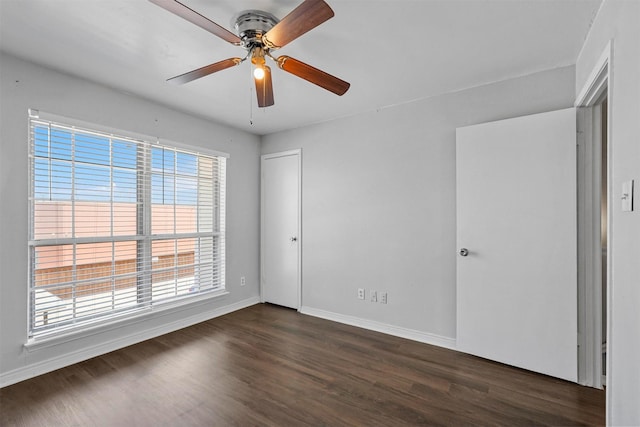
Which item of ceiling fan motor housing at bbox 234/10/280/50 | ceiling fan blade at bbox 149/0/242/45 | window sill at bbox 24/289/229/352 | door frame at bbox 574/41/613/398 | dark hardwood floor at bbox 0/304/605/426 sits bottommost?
dark hardwood floor at bbox 0/304/605/426

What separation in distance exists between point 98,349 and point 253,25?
3.02 m

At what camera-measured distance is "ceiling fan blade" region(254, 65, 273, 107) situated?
1816 mm

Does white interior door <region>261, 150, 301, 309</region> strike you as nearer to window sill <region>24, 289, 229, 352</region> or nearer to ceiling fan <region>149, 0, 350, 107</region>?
window sill <region>24, 289, 229, 352</region>

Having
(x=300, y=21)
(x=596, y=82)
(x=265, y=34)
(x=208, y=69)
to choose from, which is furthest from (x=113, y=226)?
(x=596, y=82)

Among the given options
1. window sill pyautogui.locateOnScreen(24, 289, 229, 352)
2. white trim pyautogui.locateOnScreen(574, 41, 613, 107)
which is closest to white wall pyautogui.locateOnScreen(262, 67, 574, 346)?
white trim pyautogui.locateOnScreen(574, 41, 613, 107)

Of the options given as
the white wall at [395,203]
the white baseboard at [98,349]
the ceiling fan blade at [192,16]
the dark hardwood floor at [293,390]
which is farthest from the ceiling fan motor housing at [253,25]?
the white baseboard at [98,349]

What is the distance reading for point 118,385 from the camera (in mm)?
2166

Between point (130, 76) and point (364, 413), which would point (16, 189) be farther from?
point (364, 413)

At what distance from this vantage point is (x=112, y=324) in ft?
8.93

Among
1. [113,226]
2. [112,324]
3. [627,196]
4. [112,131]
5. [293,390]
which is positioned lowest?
[293,390]

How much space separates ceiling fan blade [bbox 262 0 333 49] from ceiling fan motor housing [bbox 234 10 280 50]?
0.13 metres

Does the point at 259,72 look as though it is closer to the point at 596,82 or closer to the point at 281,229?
the point at 596,82

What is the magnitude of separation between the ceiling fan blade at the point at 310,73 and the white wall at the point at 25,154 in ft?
6.55

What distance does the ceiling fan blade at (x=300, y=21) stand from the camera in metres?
1.25
